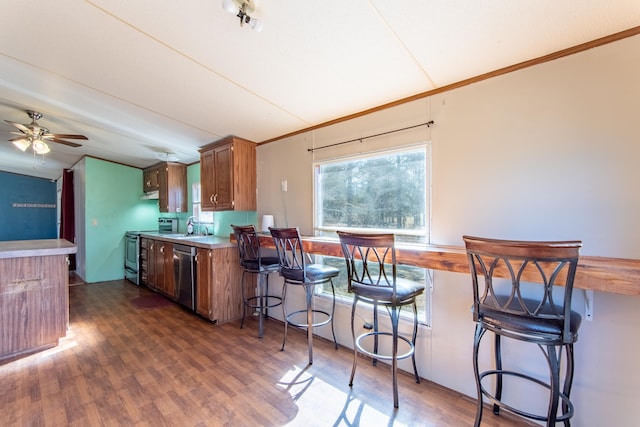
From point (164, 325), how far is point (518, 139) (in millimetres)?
3847

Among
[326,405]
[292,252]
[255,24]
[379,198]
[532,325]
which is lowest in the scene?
[326,405]

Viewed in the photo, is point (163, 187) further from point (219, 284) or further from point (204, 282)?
point (219, 284)

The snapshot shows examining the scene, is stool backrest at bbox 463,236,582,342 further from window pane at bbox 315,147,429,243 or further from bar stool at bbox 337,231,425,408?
window pane at bbox 315,147,429,243

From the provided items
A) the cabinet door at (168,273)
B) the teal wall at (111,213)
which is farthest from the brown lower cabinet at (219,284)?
the teal wall at (111,213)

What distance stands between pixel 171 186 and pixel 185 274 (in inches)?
81.5

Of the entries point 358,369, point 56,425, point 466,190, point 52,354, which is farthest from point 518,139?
point 52,354

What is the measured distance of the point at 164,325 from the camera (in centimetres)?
312

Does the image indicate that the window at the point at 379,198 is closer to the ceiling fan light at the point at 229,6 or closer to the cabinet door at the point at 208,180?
the ceiling fan light at the point at 229,6

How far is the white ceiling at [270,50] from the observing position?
136cm

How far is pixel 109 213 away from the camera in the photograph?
5.35 metres

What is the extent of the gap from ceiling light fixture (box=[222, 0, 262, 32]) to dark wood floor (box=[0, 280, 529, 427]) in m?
2.32

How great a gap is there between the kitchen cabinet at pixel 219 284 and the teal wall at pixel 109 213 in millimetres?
3338

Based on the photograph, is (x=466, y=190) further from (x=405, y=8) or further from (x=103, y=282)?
(x=103, y=282)

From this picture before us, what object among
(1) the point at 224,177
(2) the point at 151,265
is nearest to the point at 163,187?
(2) the point at 151,265
